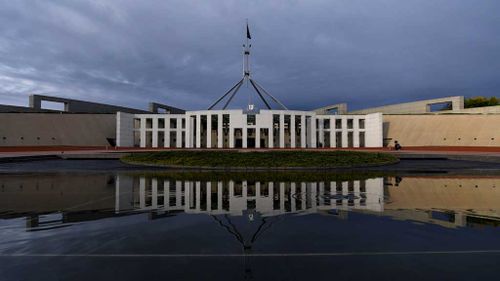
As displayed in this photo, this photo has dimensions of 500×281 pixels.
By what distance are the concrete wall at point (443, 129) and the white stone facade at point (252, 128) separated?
700cm

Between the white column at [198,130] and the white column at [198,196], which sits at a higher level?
the white column at [198,130]

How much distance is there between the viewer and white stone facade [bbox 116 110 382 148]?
44.0 meters

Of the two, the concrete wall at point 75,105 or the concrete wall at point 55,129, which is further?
the concrete wall at point 75,105

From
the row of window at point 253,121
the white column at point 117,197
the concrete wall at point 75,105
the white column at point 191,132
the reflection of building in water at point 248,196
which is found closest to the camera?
the white column at point 117,197

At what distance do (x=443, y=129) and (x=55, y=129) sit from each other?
67121mm

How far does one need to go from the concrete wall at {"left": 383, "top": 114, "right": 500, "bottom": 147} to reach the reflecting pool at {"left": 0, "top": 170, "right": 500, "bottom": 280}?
44982 mm

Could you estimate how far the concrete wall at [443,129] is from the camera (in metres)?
46.1

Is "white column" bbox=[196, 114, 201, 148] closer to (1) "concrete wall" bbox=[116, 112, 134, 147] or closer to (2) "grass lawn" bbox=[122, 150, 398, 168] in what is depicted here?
(1) "concrete wall" bbox=[116, 112, 134, 147]

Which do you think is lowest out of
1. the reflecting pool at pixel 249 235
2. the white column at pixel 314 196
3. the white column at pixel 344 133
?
the reflecting pool at pixel 249 235

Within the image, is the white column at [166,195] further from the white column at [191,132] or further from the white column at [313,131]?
the white column at [313,131]

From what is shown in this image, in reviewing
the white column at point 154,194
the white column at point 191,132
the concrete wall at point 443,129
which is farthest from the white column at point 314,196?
the concrete wall at point 443,129

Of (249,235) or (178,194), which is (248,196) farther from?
(249,235)

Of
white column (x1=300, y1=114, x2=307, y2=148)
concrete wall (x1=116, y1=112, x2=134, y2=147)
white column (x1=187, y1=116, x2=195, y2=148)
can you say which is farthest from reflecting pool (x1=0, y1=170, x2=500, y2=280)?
concrete wall (x1=116, y1=112, x2=134, y2=147)

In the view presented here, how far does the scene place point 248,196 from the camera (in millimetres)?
9766
